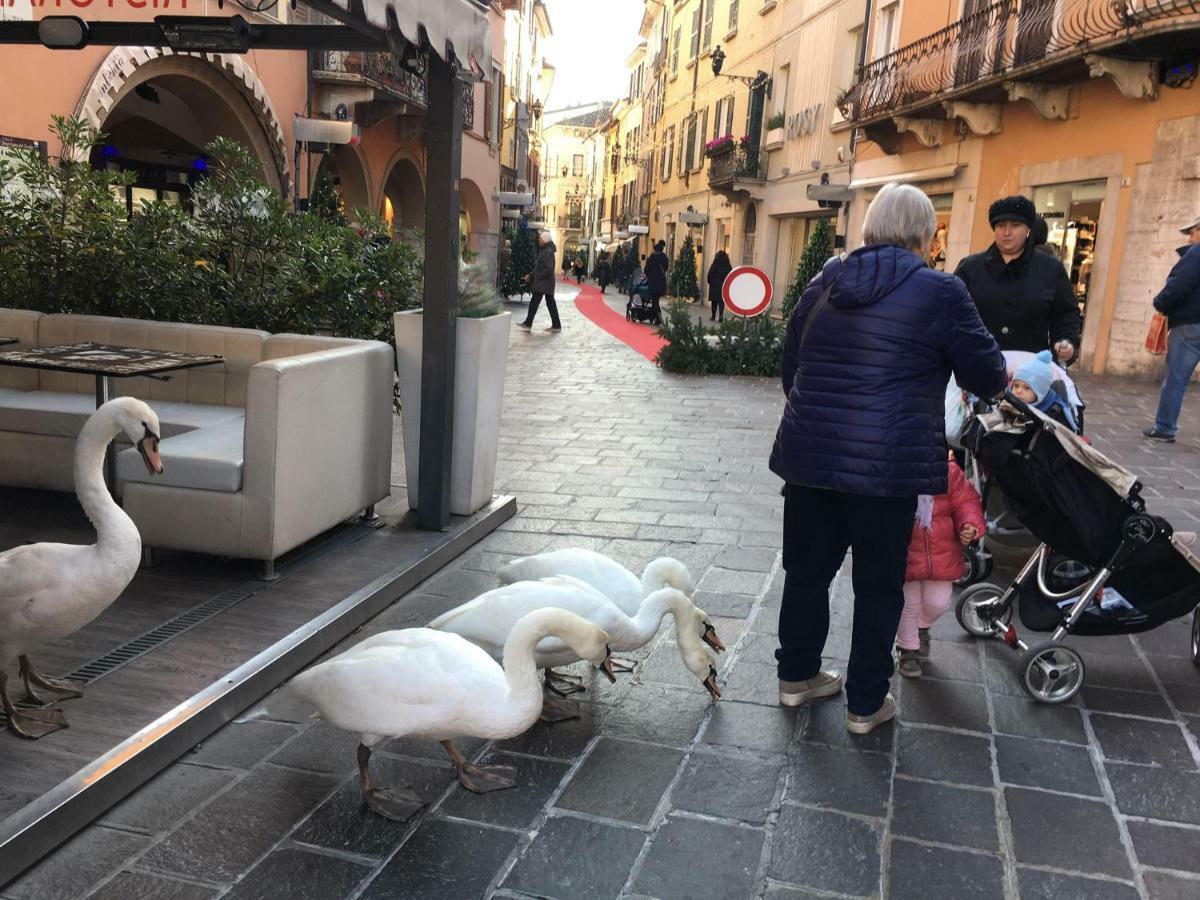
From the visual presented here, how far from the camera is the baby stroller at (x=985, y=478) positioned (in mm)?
4551

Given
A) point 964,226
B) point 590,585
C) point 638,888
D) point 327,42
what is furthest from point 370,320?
point 964,226

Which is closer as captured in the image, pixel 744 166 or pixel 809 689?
pixel 809 689

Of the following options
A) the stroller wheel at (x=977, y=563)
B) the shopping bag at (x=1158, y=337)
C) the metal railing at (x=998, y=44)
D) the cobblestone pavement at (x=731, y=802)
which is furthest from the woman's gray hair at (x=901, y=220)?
the metal railing at (x=998, y=44)

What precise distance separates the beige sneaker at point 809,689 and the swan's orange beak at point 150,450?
229cm

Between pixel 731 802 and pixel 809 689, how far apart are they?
2.53 ft

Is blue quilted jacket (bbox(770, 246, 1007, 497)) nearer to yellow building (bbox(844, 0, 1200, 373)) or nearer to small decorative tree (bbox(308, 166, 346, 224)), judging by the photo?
yellow building (bbox(844, 0, 1200, 373))

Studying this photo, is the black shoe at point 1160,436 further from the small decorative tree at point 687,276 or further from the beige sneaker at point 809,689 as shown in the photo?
the small decorative tree at point 687,276

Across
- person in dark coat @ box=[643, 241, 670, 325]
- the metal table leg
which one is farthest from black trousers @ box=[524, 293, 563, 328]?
the metal table leg

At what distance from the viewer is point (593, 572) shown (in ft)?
11.7

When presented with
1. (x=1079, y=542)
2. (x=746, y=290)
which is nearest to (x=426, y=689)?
(x=1079, y=542)

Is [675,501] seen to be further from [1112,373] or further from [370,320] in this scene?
[1112,373]

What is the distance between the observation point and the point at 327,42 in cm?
468

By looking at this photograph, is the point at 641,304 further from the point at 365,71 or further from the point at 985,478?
the point at 985,478

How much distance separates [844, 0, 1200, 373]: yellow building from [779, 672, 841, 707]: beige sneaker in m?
10.2
